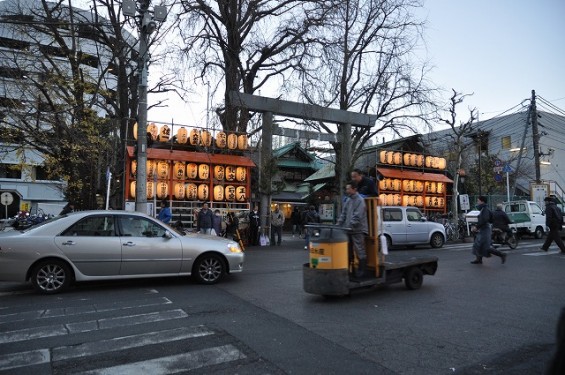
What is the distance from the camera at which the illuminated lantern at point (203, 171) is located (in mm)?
20312

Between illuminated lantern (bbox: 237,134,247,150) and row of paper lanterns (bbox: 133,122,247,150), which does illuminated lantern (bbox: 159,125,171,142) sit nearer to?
row of paper lanterns (bbox: 133,122,247,150)

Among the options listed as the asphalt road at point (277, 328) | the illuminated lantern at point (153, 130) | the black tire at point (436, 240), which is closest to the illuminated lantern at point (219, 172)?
the illuminated lantern at point (153, 130)

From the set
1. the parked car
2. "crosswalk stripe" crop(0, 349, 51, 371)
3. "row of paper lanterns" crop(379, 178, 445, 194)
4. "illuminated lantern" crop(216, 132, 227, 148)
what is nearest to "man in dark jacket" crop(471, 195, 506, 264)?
the parked car

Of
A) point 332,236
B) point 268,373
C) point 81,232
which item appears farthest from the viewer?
point 81,232

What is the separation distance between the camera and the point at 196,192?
803 inches

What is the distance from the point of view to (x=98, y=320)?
6.34 metres

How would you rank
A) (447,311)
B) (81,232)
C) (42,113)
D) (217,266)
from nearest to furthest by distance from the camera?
1. (447,311)
2. (81,232)
3. (217,266)
4. (42,113)

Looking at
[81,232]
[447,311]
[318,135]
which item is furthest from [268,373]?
[318,135]

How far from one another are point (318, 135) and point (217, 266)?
1436 cm

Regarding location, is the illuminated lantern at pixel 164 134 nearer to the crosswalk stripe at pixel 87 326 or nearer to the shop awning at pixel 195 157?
the shop awning at pixel 195 157

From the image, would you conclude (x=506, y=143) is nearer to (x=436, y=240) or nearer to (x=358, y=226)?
(x=436, y=240)

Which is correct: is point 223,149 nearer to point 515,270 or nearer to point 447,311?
point 515,270

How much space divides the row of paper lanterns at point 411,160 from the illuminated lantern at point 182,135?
13196 mm

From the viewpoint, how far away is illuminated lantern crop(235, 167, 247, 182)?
2138 cm
